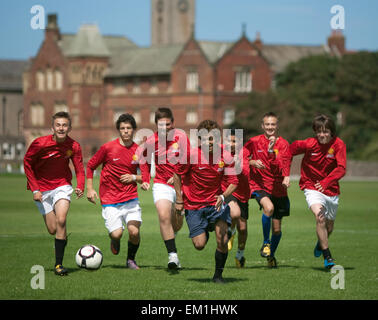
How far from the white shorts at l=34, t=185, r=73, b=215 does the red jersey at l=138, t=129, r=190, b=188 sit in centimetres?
133

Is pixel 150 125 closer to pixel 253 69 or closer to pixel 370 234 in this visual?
pixel 253 69

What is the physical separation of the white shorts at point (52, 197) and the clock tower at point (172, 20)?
16098 cm

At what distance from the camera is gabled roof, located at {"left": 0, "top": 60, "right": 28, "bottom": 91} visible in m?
139

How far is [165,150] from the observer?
14016 millimetres

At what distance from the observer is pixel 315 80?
89.2 meters

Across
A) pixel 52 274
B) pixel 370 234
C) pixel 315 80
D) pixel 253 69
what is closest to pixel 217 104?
pixel 253 69

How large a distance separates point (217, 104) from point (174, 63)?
24.3 ft

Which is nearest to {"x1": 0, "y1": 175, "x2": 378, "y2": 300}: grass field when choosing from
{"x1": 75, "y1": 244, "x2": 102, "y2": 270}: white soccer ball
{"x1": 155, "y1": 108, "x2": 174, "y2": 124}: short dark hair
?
{"x1": 75, "y1": 244, "x2": 102, "y2": 270}: white soccer ball

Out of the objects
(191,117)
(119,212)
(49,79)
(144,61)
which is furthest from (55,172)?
(49,79)

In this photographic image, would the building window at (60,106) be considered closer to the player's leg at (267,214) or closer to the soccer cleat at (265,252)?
the player's leg at (267,214)

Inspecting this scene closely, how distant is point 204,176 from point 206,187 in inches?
6.5

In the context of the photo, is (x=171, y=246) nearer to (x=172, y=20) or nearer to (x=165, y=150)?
(x=165, y=150)

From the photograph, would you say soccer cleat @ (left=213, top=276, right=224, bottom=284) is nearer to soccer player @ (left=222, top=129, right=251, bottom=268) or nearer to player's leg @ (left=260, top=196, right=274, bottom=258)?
soccer player @ (left=222, top=129, right=251, bottom=268)

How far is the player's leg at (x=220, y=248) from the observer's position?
12406 mm
